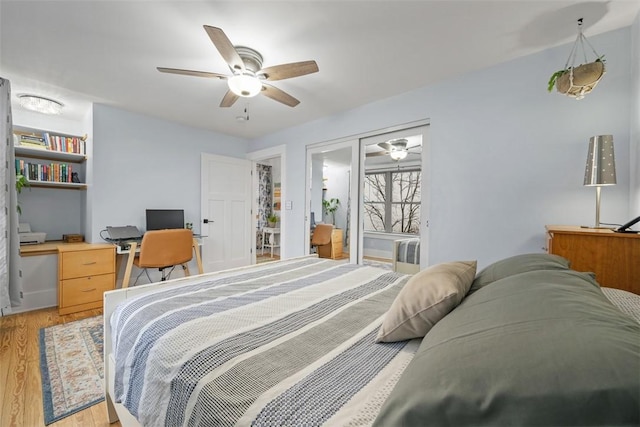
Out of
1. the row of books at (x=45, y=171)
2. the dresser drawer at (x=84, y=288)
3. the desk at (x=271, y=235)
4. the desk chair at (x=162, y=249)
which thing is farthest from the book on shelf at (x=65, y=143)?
the desk at (x=271, y=235)

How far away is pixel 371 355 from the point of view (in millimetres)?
865

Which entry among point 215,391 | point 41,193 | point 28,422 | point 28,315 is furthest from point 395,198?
point 41,193

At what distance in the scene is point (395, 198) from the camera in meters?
3.13

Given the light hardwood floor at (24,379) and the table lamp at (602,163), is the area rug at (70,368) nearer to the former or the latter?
the light hardwood floor at (24,379)

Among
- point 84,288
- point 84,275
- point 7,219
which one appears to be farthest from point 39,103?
point 84,288

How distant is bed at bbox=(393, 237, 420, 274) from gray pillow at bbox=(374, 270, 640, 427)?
2.35 m

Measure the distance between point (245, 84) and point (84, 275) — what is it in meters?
2.88

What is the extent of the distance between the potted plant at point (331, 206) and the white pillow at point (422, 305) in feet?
9.45

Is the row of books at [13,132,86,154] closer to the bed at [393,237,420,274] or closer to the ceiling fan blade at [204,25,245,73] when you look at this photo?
the ceiling fan blade at [204,25,245,73]

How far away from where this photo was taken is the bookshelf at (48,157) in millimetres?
3051

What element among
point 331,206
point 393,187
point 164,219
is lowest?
point 164,219

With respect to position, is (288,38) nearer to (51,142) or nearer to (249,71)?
(249,71)

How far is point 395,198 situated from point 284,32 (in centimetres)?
205

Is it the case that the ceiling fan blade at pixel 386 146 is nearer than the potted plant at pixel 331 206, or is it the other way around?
the ceiling fan blade at pixel 386 146
